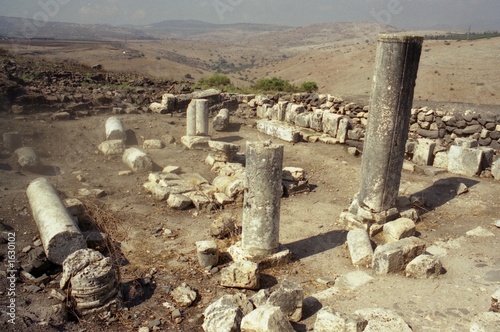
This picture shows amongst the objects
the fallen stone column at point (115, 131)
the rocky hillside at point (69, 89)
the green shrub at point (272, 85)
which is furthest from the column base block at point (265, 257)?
the green shrub at point (272, 85)

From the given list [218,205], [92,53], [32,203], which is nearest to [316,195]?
[218,205]

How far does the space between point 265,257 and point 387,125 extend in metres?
3.64

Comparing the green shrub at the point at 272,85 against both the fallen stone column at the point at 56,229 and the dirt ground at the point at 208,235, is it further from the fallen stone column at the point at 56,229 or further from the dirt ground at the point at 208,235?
the fallen stone column at the point at 56,229

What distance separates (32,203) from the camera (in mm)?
7891

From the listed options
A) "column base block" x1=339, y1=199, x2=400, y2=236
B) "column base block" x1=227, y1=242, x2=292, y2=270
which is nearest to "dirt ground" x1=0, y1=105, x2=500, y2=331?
"column base block" x1=227, y1=242, x2=292, y2=270

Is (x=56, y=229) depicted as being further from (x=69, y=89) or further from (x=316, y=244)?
(x=69, y=89)

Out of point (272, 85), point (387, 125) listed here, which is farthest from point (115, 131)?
point (272, 85)

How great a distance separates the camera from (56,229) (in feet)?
22.3

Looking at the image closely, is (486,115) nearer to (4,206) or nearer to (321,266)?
(321,266)

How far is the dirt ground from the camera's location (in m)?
5.85

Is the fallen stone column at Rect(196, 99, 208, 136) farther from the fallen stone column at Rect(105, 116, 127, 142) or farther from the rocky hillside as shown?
the rocky hillside

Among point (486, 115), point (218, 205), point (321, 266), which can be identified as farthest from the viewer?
point (486, 115)

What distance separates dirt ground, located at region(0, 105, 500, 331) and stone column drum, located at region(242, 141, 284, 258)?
21.6 inches

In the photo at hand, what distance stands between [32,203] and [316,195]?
6.65 meters
